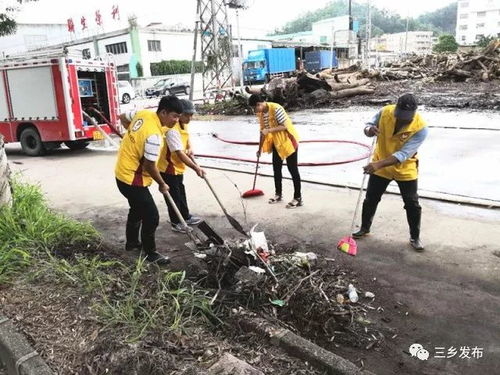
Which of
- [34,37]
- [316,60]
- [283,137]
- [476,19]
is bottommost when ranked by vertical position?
[283,137]

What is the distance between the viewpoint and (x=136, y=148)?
3.89 meters

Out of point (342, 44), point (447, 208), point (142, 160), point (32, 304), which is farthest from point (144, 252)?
point (342, 44)

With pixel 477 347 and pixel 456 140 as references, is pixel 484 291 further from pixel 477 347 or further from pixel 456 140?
pixel 456 140

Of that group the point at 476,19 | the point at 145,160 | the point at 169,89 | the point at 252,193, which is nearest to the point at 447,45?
the point at 169,89

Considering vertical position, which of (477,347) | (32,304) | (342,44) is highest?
(342,44)

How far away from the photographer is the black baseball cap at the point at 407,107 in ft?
13.0

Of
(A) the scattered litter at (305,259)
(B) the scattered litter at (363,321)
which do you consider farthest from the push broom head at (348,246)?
(B) the scattered litter at (363,321)

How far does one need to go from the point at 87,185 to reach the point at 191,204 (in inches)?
92.7

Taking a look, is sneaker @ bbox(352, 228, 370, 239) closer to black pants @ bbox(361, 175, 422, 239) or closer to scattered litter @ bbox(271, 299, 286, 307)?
black pants @ bbox(361, 175, 422, 239)

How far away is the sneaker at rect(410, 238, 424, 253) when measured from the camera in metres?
4.38

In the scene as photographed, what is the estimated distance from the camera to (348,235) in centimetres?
484

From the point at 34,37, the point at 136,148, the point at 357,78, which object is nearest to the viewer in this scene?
the point at 136,148

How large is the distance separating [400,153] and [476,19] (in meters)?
115

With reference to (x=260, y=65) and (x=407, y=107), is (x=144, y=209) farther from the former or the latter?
(x=260, y=65)
